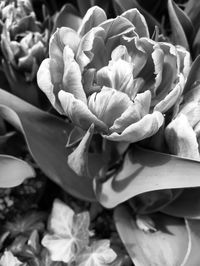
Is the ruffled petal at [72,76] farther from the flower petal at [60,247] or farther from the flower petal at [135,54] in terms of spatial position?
the flower petal at [60,247]

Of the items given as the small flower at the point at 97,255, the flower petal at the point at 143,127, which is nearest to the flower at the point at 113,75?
the flower petal at the point at 143,127

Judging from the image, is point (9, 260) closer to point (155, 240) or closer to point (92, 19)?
point (155, 240)

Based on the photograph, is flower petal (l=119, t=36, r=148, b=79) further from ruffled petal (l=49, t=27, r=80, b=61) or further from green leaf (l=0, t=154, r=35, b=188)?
green leaf (l=0, t=154, r=35, b=188)

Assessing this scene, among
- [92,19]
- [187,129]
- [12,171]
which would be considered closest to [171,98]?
[187,129]

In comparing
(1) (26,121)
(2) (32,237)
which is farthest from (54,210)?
(1) (26,121)

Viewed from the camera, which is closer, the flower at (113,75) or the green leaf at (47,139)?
the flower at (113,75)

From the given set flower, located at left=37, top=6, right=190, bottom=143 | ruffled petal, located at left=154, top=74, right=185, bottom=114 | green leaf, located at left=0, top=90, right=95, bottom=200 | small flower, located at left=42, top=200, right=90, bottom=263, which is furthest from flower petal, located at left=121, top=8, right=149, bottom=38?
small flower, located at left=42, top=200, right=90, bottom=263
